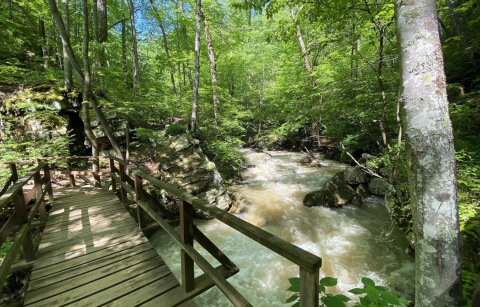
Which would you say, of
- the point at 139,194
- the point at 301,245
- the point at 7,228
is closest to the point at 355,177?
the point at 301,245

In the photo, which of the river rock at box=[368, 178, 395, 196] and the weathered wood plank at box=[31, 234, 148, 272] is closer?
the weathered wood plank at box=[31, 234, 148, 272]

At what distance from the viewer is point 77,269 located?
2.71 m

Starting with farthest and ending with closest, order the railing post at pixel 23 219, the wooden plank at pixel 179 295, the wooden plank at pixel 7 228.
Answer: the railing post at pixel 23 219, the wooden plank at pixel 7 228, the wooden plank at pixel 179 295

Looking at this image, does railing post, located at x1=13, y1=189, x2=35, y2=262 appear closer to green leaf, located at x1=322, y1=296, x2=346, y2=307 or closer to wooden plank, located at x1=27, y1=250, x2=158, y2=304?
wooden plank, located at x1=27, y1=250, x2=158, y2=304

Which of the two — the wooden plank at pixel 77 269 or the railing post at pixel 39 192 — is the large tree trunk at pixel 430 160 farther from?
the railing post at pixel 39 192

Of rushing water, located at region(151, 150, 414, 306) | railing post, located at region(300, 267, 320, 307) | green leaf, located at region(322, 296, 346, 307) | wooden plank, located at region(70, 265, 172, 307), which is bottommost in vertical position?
rushing water, located at region(151, 150, 414, 306)

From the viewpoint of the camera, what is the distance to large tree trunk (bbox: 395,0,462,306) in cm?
166

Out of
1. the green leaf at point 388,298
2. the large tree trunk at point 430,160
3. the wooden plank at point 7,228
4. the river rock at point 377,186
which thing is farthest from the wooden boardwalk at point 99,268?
the river rock at point 377,186

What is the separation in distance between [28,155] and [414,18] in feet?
35.8

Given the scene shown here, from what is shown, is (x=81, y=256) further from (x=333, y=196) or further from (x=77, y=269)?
(x=333, y=196)

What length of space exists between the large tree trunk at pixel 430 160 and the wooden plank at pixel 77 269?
10.9 ft

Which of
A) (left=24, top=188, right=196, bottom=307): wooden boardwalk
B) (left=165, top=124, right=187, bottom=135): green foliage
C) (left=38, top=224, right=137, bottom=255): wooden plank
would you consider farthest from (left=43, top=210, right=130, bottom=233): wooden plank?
Result: (left=165, top=124, right=187, bottom=135): green foliage

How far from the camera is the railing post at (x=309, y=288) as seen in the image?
1039 mm

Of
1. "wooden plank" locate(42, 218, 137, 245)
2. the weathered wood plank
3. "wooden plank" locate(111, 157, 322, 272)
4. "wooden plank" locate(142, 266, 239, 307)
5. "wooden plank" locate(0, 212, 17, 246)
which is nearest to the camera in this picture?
"wooden plank" locate(111, 157, 322, 272)
